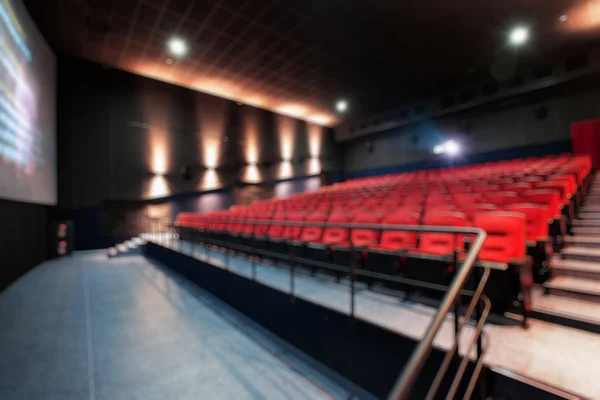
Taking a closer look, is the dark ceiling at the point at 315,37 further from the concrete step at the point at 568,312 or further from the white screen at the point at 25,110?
the concrete step at the point at 568,312

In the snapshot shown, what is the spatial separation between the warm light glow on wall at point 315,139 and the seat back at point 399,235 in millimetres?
8214

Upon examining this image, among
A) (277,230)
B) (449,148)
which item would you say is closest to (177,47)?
(277,230)

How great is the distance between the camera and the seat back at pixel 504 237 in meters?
1.75

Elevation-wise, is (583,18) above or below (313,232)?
above

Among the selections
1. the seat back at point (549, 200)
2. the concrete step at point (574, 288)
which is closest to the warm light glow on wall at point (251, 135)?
the seat back at point (549, 200)

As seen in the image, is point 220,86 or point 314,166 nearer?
point 220,86

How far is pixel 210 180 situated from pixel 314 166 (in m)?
3.96

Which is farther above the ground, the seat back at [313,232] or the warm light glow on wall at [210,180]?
the warm light glow on wall at [210,180]

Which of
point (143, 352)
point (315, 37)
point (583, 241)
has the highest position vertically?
point (315, 37)

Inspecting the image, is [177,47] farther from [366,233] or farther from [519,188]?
[519,188]

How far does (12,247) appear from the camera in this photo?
4078 millimetres

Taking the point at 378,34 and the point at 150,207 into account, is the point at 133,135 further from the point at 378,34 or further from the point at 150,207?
the point at 378,34

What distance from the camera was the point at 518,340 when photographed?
1.34 meters

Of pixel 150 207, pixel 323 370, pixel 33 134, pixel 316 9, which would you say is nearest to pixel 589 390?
pixel 323 370
